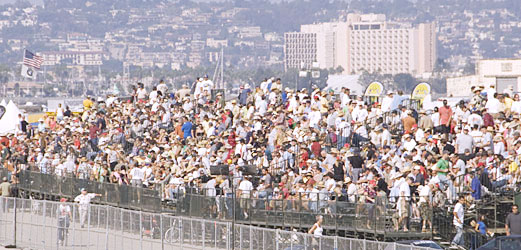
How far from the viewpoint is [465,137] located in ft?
92.7

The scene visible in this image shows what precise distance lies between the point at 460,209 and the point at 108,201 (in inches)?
504

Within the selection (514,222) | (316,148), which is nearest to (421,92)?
(316,148)

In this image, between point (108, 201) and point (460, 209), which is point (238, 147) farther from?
point (460, 209)

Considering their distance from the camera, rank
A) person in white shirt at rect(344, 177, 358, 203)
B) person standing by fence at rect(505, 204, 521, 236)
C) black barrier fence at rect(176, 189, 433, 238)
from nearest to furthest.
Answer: person standing by fence at rect(505, 204, 521, 236) < black barrier fence at rect(176, 189, 433, 238) < person in white shirt at rect(344, 177, 358, 203)

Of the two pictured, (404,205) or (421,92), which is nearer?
(404,205)

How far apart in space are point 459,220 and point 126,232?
7.50 m

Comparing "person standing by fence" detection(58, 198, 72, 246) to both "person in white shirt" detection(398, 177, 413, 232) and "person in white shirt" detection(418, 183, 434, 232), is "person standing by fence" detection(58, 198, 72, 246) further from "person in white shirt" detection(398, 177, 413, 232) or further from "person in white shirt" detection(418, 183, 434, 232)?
"person in white shirt" detection(418, 183, 434, 232)

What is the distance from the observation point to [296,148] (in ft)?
105

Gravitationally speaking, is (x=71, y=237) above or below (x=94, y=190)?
below

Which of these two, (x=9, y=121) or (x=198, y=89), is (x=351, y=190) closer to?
(x=198, y=89)

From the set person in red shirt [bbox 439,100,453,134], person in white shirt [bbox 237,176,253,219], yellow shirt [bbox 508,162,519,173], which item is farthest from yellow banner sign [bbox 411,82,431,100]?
yellow shirt [bbox 508,162,519,173]

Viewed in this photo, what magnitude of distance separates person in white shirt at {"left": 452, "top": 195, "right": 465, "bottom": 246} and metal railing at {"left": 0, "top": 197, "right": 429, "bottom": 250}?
4.01 meters

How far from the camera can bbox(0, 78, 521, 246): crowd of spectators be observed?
2656 centimetres

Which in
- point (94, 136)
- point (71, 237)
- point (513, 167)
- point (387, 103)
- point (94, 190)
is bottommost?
point (71, 237)
